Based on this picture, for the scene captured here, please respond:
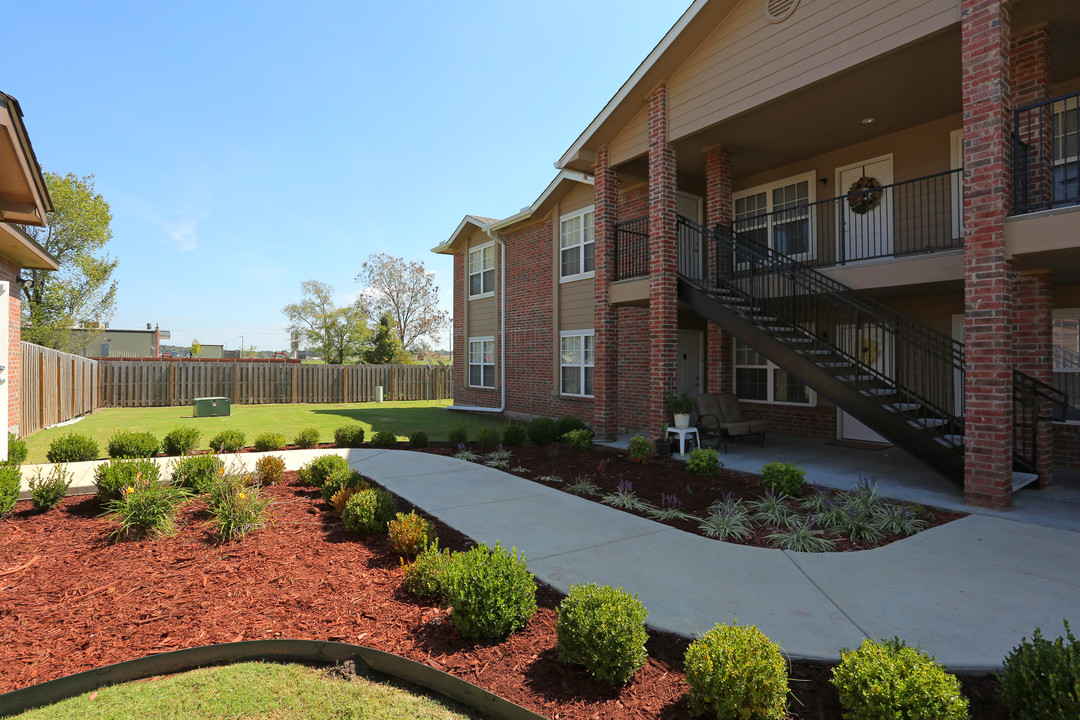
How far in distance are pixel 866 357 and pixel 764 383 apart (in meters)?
2.05

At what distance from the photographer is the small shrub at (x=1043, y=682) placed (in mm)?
1987

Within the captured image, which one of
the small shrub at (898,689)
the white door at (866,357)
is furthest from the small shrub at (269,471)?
the white door at (866,357)

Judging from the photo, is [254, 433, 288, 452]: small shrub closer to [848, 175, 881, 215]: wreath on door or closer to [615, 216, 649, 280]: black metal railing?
[615, 216, 649, 280]: black metal railing

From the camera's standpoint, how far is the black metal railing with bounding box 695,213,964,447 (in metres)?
8.41

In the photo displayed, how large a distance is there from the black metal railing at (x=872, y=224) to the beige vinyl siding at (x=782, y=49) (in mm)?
2044

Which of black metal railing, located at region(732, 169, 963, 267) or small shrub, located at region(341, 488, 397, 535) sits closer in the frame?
small shrub, located at region(341, 488, 397, 535)

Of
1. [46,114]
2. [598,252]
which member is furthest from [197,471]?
[46,114]

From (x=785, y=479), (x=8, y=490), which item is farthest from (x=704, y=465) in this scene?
(x=8, y=490)

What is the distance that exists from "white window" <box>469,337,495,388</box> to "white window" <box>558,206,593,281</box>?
4.35 meters

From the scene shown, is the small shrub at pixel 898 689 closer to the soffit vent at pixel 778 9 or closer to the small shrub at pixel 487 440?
the small shrub at pixel 487 440

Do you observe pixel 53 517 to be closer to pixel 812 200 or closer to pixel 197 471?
pixel 197 471

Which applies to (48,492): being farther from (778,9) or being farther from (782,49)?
(778,9)

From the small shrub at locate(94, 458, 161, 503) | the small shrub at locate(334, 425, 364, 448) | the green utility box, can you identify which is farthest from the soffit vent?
the green utility box

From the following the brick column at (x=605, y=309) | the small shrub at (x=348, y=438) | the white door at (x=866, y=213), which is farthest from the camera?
the brick column at (x=605, y=309)
